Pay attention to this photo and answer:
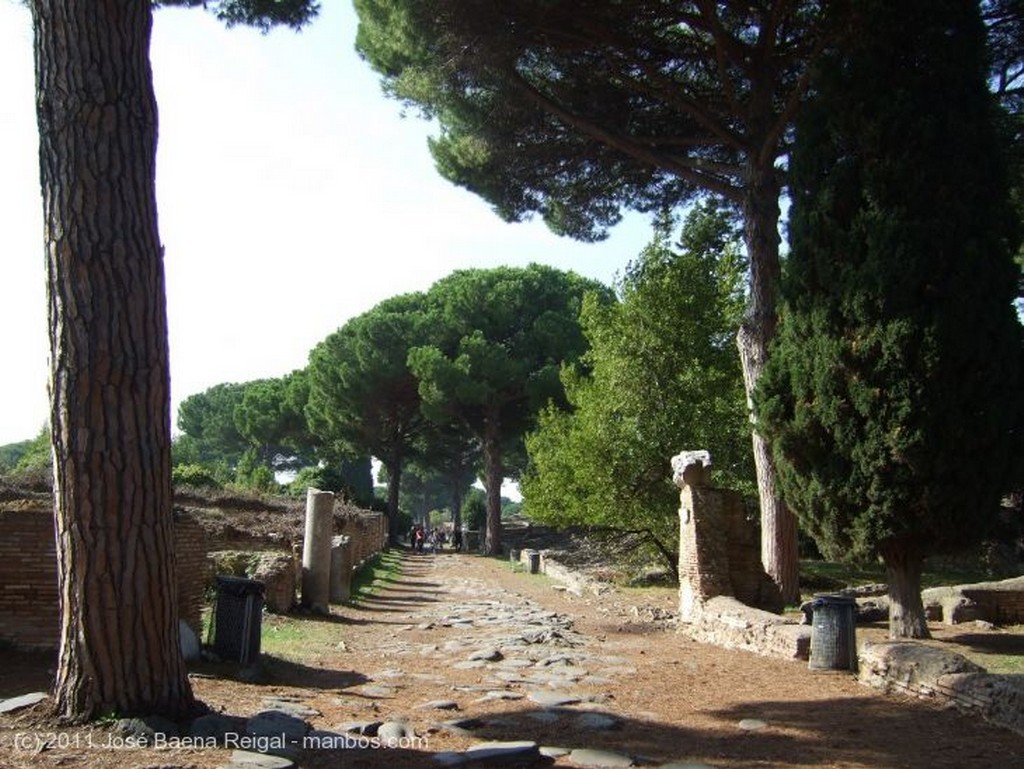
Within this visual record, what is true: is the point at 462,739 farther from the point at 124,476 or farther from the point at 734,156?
the point at 734,156

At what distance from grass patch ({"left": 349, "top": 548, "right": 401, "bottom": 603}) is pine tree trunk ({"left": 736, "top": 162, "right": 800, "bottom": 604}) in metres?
6.96

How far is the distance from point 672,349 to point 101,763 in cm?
1475

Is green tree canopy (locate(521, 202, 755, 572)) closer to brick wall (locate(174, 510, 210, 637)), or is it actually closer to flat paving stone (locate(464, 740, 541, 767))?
brick wall (locate(174, 510, 210, 637))

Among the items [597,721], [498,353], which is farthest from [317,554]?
[498,353]

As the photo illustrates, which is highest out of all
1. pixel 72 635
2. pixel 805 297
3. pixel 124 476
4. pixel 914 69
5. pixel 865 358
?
pixel 914 69

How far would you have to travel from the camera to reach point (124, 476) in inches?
189

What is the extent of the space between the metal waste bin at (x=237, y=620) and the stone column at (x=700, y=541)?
18.3 ft

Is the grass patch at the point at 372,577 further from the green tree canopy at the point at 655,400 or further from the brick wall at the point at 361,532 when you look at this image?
the green tree canopy at the point at 655,400

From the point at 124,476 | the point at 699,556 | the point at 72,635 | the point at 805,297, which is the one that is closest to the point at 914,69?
the point at 805,297

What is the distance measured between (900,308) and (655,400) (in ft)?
29.3

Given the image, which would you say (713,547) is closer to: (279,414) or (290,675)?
(290,675)

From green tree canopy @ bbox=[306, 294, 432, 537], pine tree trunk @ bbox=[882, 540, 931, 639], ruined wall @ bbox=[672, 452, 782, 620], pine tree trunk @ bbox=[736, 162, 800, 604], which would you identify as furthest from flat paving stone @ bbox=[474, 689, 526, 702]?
green tree canopy @ bbox=[306, 294, 432, 537]

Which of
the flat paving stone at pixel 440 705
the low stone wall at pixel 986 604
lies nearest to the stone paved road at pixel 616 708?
the flat paving stone at pixel 440 705

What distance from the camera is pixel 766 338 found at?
495 inches
